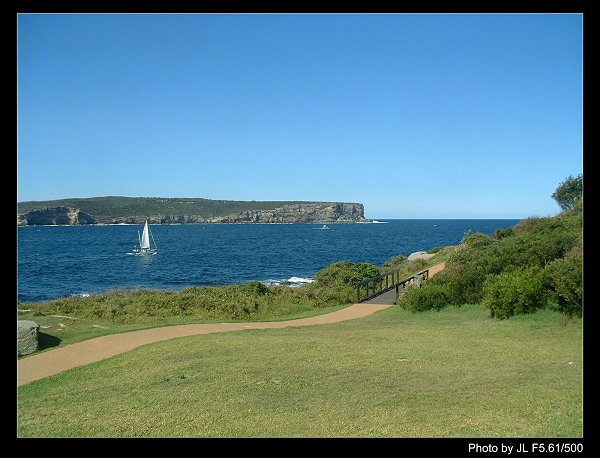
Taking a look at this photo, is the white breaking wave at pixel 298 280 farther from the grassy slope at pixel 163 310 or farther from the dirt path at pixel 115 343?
the dirt path at pixel 115 343

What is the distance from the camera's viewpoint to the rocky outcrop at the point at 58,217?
17525cm

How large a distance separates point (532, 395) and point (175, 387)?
562cm

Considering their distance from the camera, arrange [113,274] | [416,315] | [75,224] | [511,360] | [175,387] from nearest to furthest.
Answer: [175,387] → [511,360] → [416,315] → [113,274] → [75,224]

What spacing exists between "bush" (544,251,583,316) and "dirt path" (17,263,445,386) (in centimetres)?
668

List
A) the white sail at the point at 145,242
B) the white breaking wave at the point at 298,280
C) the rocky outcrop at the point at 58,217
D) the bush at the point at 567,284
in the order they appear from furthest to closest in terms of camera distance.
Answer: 1. the rocky outcrop at the point at 58,217
2. the white sail at the point at 145,242
3. the white breaking wave at the point at 298,280
4. the bush at the point at 567,284

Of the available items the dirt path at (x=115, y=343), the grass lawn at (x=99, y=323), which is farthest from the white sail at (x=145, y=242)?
the dirt path at (x=115, y=343)

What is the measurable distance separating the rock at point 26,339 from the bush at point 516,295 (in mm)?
12271

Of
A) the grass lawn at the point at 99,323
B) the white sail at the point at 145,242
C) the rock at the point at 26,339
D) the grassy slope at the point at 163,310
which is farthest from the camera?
the white sail at the point at 145,242

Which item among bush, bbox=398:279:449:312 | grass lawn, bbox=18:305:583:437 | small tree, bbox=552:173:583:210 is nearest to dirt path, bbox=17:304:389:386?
grass lawn, bbox=18:305:583:437

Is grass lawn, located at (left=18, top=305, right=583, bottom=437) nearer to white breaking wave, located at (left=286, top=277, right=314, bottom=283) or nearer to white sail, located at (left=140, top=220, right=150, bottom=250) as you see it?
white breaking wave, located at (left=286, top=277, right=314, bottom=283)

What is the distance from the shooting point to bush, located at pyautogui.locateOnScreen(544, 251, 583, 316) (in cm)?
1207
